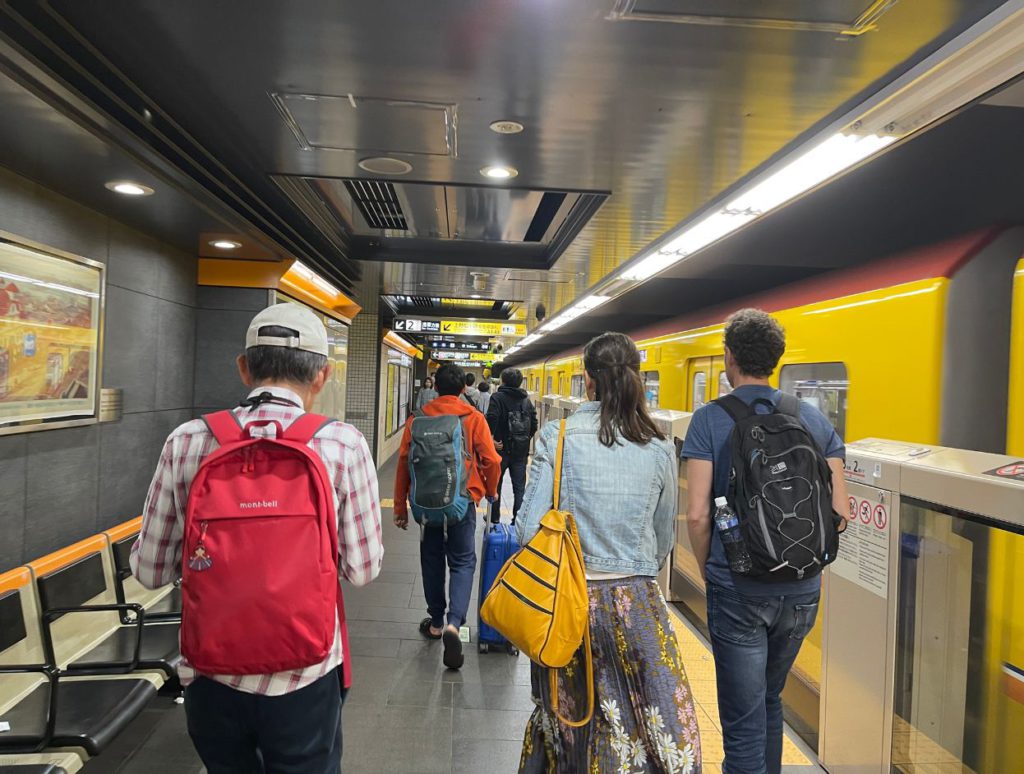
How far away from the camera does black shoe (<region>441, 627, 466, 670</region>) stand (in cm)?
365

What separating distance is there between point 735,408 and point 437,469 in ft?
6.56

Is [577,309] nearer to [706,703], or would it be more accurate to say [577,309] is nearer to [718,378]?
[718,378]

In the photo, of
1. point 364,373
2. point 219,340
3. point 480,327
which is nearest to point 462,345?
point 480,327

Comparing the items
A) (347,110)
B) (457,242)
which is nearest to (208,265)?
(457,242)

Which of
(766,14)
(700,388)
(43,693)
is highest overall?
(766,14)

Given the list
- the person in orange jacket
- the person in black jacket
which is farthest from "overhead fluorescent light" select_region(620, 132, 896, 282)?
the person in black jacket

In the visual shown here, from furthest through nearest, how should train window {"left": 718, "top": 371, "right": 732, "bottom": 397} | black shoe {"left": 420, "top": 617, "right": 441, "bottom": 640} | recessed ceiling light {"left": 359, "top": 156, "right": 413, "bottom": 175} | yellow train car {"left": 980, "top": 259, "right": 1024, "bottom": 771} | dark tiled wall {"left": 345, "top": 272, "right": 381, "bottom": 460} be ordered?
dark tiled wall {"left": 345, "top": 272, "right": 381, "bottom": 460}, train window {"left": 718, "top": 371, "right": 732, "bottom": 397}, black shoe {"left": 420, "top": 617, "right": 441, "bottom": 640}, recessed ceiling light {"left": 359, "top": 156, "right": 413, "bottom": 175}, yellow train car {"left": 980, "top": 259, "right": 1024, "bottom": 771}

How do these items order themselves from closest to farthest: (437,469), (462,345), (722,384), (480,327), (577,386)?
(437,469) < (722,384) < (480,327) < (577,386) < (462,345)

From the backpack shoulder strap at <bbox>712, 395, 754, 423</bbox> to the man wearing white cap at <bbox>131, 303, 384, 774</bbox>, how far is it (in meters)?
1.21

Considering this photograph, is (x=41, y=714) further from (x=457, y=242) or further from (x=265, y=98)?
(x=457, y=242)

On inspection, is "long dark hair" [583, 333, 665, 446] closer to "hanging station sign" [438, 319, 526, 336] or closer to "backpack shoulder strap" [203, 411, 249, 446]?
"backpack shoulder strap" [203, 411, 249, 446]

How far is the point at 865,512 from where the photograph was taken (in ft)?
8.44

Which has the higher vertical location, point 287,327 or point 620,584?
point 287,327

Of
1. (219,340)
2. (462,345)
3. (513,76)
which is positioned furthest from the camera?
(462,345)
